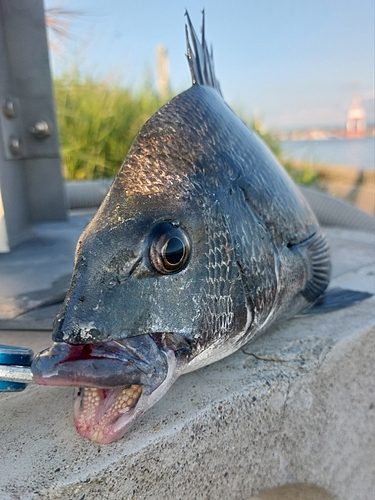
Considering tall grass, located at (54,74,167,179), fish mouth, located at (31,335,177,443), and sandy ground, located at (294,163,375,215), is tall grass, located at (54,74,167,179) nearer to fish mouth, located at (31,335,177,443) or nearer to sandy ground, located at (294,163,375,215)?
sandy ground, located at (294,163,375,215)

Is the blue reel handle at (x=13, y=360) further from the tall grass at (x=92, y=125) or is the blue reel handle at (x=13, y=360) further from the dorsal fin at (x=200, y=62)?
the tall grass at (x=92, y=125)

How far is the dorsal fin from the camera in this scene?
1.32 m

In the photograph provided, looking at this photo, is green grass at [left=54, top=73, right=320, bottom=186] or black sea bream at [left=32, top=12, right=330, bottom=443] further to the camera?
green grass at [left=54, top=73, right=320, bottom=186]

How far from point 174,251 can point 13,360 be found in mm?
404

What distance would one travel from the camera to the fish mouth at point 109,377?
2.55ft

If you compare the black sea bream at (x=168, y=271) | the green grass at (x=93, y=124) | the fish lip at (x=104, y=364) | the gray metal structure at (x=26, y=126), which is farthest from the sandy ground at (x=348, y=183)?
the fish lip at (x=104, y=364)

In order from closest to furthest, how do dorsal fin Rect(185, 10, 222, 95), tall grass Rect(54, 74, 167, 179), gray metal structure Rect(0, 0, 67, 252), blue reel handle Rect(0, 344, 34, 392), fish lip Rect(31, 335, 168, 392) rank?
1. fish lip Rect(31, 335, 168, 392)
2. blue reel handle Rect(0, 344, 34, 392)
3. dorsal fin Rect(185, 10, 222, 95)
4. gray metal structure Rect(0, 0, 67, 252)
5. tall grass Rect(54, 74, 167, 179)

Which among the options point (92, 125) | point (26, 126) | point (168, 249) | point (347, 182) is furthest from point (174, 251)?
point (347, 182)

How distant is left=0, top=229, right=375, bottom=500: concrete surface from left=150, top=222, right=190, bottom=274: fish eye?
1.16ft

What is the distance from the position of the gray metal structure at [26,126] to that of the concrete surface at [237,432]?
1.17 metres

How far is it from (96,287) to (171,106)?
55 centimetres

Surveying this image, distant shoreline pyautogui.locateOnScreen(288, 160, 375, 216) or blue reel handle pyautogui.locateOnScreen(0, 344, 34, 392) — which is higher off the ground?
blue reel handle pyautogui.locateOnScreen(0, 344, 34, 392)

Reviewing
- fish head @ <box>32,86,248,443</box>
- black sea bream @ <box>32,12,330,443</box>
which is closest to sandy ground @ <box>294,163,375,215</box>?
black sea bream @ <box>32,12,330,443</box>

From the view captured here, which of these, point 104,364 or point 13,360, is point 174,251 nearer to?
point 104,364
